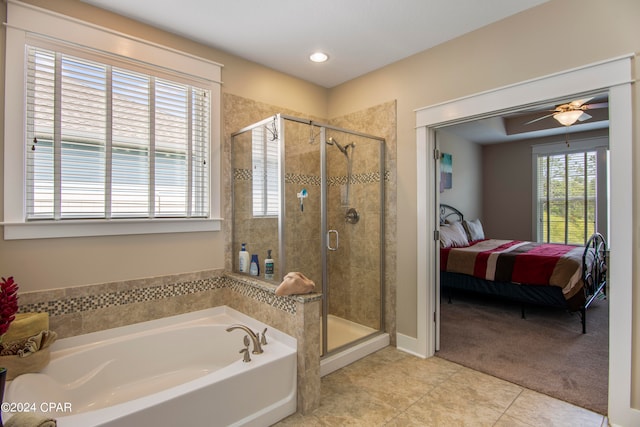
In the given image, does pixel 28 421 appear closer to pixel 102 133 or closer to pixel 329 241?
pixel 102 133

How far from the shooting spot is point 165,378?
230 cm

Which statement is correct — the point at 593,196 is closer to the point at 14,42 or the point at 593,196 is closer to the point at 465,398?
the point at 465,398

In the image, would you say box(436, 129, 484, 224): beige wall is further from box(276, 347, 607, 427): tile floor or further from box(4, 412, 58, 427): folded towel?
box(4, 412, 58, 427): folded towel

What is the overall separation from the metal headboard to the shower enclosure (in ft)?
9.36

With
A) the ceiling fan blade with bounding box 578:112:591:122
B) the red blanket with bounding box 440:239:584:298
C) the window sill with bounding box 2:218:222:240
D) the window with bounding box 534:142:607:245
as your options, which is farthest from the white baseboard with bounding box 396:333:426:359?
the window with bounding box 534:142:607:245

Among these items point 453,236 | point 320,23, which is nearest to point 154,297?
point 320,23

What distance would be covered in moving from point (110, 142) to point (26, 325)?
122 centimetres

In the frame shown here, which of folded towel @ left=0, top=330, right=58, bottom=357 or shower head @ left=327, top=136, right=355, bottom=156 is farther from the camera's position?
shower head @ left=327, top=136, right=355, bottom=156

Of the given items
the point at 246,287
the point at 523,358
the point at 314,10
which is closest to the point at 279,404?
the point at 246,287

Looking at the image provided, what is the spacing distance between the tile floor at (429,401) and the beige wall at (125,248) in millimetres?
1428

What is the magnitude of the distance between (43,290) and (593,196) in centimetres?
747

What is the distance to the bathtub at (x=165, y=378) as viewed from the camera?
1.58 meters

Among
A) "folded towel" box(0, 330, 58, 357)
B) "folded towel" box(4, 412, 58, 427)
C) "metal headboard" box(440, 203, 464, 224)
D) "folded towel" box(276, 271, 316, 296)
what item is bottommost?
"folded towel" box(4, 412, 58, 427)

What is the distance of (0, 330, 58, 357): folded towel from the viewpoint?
1.72m
